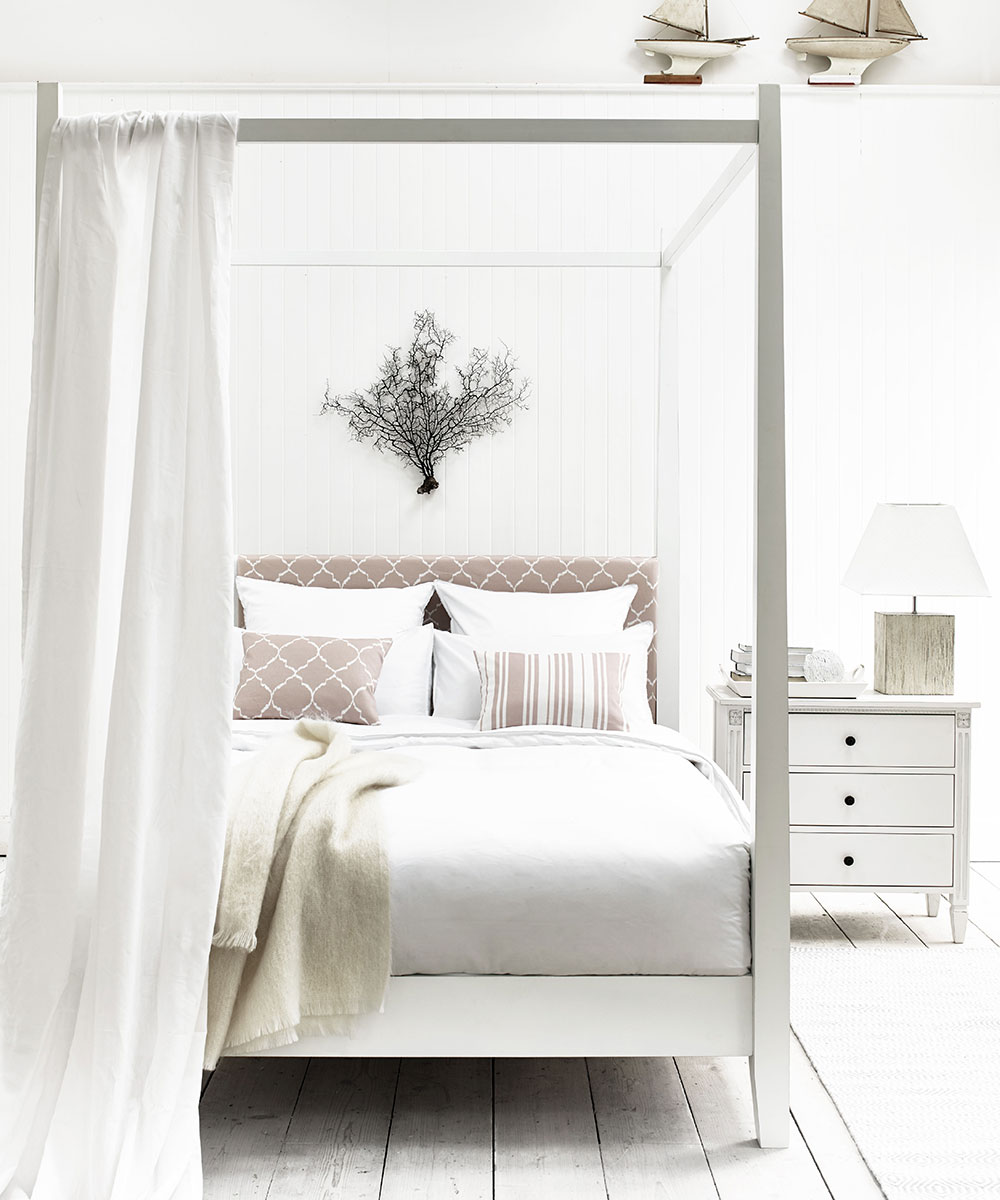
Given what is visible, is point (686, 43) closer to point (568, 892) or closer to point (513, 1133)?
point (568, 892)

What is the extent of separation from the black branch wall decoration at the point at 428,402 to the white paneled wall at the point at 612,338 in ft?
0.20

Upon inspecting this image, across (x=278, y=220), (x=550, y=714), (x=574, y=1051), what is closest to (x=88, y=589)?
(x=574, y=1051)

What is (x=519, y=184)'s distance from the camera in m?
4.21

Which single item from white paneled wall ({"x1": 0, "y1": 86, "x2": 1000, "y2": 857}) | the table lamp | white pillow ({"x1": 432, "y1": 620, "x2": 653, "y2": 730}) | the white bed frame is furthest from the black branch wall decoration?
the white bed frame

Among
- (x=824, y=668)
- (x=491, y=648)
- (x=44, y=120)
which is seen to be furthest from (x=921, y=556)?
(x=44, y=120)

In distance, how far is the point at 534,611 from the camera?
370 cm

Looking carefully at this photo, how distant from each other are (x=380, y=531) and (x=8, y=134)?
1984 millimetres

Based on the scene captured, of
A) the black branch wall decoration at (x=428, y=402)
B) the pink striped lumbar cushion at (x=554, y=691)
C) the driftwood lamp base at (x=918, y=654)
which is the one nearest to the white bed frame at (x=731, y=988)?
the pink striped lumbar cushion at (x=554, y=691)

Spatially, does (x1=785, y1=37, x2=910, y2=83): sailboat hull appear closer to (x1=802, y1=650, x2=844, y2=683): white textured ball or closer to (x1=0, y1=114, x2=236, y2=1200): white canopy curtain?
(x1=802, y1=650, x2=844, y2=683): white textured ball

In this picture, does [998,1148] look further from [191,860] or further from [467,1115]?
[191,860]

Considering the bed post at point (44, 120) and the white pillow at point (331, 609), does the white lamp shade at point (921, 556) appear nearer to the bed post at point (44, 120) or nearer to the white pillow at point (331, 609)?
the white pillow at point (331, 609)

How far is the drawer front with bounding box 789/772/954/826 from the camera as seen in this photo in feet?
11.1

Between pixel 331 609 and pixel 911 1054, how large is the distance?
7.02 ft

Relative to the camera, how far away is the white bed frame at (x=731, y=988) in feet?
6.90
